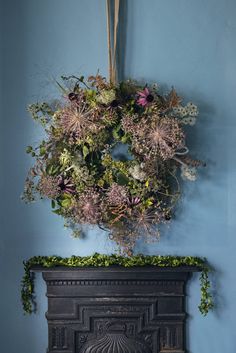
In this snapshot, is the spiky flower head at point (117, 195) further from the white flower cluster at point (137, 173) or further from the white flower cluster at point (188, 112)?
the white flower cluster at point (188, 112)

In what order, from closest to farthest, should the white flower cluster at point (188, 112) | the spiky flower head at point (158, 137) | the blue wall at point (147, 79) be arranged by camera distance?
the spiky flower head at point (158, 137) → the white flower cluster at point (188, 112) → the blue wall at point (147, 79)

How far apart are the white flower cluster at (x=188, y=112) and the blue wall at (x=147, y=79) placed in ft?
0.52

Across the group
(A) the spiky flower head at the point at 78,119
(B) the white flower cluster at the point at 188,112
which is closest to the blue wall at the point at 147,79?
(B) the white flower cluster at the point at 188,112

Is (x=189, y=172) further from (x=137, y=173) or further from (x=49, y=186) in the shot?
(x=49, y=186)

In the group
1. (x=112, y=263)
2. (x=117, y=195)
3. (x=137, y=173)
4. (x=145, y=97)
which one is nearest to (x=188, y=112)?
(x=145, y=97)

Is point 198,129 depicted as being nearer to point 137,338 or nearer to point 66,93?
point 66,93

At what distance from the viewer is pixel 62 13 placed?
7.92 feet

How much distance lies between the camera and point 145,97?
2188mm

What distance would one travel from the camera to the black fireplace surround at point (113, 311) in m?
2.33

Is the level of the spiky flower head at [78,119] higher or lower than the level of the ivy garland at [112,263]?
higher

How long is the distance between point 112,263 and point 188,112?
0.75 metres

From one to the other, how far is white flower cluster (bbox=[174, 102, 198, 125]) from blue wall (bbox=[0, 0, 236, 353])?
157mm

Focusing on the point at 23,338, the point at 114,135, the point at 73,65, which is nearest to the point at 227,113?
the point at 114,135

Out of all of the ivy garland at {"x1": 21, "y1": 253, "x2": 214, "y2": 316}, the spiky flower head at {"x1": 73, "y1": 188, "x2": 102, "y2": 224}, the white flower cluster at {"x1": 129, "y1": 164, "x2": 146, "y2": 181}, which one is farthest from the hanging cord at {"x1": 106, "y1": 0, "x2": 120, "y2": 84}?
the ivy garland at {"x1": 21, "y1": 253, "x2": 214, "y2": 316}
